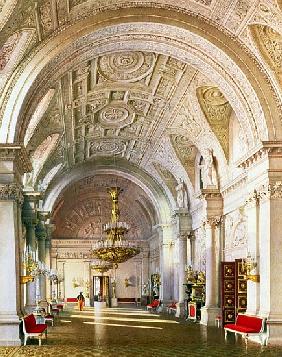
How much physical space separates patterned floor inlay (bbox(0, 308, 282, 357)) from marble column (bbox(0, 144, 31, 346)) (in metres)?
0.60

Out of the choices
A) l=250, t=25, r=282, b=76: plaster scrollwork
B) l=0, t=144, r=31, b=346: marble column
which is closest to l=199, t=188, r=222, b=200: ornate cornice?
l=250, t=25, r=282, b=76: plaster scrollwork

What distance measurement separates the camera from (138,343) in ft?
52.3

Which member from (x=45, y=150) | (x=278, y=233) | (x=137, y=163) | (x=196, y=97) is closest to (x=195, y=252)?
(x=137, y=163)

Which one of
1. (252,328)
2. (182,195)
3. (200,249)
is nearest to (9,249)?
(252,328)

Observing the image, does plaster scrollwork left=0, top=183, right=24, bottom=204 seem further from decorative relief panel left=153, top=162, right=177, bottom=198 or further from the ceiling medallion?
decorative relief panel left=153, top=162, right=177, bottom=198

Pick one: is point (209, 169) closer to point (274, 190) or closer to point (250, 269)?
point (250, 269)

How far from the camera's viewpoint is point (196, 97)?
19328 millimetres

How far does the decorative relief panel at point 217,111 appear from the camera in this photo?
1916 centimetres

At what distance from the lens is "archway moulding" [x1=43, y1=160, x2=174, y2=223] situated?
30.2 meters

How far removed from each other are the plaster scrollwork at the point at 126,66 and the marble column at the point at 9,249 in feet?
12.6

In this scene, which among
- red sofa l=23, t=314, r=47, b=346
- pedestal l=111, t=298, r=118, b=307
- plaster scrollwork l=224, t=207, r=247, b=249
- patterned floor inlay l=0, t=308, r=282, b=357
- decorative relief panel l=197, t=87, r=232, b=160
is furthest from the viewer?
pedestal l=111, t=298, r=118, b=307

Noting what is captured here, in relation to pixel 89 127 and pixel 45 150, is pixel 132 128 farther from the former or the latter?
pixel 45 150

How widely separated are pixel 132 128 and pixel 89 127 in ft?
5.17

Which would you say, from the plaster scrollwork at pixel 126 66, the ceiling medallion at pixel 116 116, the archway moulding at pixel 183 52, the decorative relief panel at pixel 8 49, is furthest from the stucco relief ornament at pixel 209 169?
the decorative relief panel at pixel 8 49
